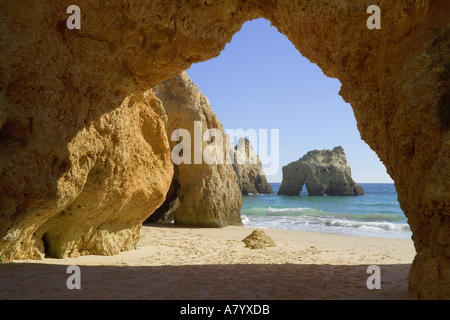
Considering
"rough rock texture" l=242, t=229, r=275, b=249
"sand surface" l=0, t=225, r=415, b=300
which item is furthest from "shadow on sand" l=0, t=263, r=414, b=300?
"rough rock texture" l=242, t=229, r=275, b=249

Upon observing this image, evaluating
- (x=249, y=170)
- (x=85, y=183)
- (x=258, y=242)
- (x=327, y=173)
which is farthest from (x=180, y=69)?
(x=249, y=170)

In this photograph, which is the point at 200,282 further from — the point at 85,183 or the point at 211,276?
the point at 85,183

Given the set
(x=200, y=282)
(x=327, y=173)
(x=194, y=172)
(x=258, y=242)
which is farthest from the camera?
(x=327, y=173)

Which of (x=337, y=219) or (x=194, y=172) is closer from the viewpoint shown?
(x=194, y=172)

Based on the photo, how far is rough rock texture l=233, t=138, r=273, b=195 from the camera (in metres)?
68.1

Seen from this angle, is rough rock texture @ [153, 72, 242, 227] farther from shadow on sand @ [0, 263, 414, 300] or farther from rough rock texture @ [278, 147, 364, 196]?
rough rock texture @ [278, 147, 364, 196]

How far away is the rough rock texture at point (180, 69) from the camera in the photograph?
170 inches

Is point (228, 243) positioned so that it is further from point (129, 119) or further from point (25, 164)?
point (25, 164)

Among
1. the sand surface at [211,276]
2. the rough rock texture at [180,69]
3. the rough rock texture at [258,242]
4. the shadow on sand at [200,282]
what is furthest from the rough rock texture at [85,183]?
the rough rock texture at [258,242]

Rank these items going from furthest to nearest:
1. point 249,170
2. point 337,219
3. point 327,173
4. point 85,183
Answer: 1. point 249,170
2. point 327,173
3. point 337,219
4. point 85,183

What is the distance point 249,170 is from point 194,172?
57086mm

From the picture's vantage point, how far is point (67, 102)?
5746mm

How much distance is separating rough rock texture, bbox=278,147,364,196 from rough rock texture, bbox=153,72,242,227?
45.9m

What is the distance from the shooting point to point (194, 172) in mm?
15602
